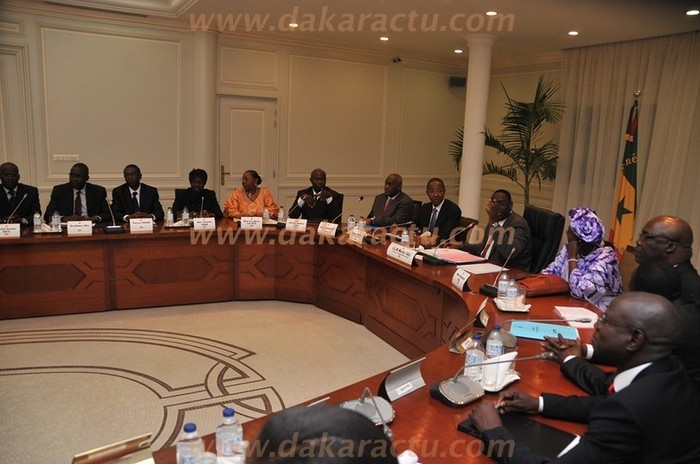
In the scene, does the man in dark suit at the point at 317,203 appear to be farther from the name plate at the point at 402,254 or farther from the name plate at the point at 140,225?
the name plate at the point at 402,254

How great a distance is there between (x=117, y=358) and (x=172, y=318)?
0.91 metres

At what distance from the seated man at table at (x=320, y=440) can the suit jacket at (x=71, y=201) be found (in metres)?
5.06

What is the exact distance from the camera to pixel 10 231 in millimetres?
4500

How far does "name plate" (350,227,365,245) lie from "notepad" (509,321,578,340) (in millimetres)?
2277

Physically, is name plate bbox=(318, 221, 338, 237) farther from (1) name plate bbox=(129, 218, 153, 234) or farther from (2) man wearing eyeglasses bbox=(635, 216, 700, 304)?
(2) man wearing eyeglasses bbox=(635, 216, 700, 304)

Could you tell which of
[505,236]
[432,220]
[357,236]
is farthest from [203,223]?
[505,236]

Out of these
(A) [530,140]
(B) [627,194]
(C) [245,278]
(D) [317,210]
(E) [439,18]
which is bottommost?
(C) [245,278]

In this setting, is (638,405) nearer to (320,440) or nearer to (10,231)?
(320,440)

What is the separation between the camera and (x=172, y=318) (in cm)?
493

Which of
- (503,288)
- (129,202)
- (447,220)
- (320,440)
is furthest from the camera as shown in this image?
(129,202)

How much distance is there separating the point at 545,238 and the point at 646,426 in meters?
2.77

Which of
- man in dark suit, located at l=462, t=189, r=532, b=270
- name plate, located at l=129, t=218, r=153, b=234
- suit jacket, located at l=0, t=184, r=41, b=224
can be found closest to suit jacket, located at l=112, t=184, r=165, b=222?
name plate, located at l=129, t=218, r=153, b=234

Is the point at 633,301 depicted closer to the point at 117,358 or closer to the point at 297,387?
the point at 297,387

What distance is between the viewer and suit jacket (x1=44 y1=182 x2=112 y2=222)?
210 inches
